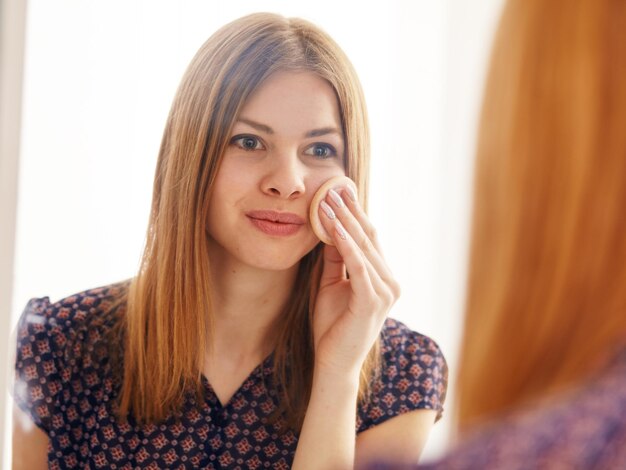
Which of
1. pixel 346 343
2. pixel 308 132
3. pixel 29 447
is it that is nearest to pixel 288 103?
pixel 308 132

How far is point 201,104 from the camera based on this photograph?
2.56ft

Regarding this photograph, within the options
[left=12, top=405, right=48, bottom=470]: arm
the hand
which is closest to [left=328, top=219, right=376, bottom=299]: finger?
the hand

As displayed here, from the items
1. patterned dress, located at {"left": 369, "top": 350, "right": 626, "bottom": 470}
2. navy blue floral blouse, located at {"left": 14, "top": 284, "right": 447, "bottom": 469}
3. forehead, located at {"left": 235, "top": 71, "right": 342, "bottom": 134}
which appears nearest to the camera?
patterned dress, located at {"left": 369, "top": 350, "right": 626, "bottom": 470}

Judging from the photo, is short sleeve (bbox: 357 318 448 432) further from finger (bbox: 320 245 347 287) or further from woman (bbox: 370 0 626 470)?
woman (bbox: 370 0 626 470)

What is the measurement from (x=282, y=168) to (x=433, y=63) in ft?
0.64

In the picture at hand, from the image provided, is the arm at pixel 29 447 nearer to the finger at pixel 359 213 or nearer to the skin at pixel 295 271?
the skin at pixel 295 271

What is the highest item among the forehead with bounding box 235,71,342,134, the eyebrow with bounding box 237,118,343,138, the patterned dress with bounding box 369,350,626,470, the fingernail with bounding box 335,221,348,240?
the forehead with bounding box 235,71,342,134

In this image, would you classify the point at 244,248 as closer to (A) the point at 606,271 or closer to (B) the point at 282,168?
(B) the point at 282,168

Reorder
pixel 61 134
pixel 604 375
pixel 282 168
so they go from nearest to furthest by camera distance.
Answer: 1. pixel 604 375
2. pixel 282 168
3. pixel 61 134

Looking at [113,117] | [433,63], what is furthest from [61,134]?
[433,63]

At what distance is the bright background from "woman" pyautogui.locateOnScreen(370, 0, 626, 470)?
0.30m

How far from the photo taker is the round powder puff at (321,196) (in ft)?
2.53

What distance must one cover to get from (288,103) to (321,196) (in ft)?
0.34

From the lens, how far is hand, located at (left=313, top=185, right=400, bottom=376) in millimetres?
781
